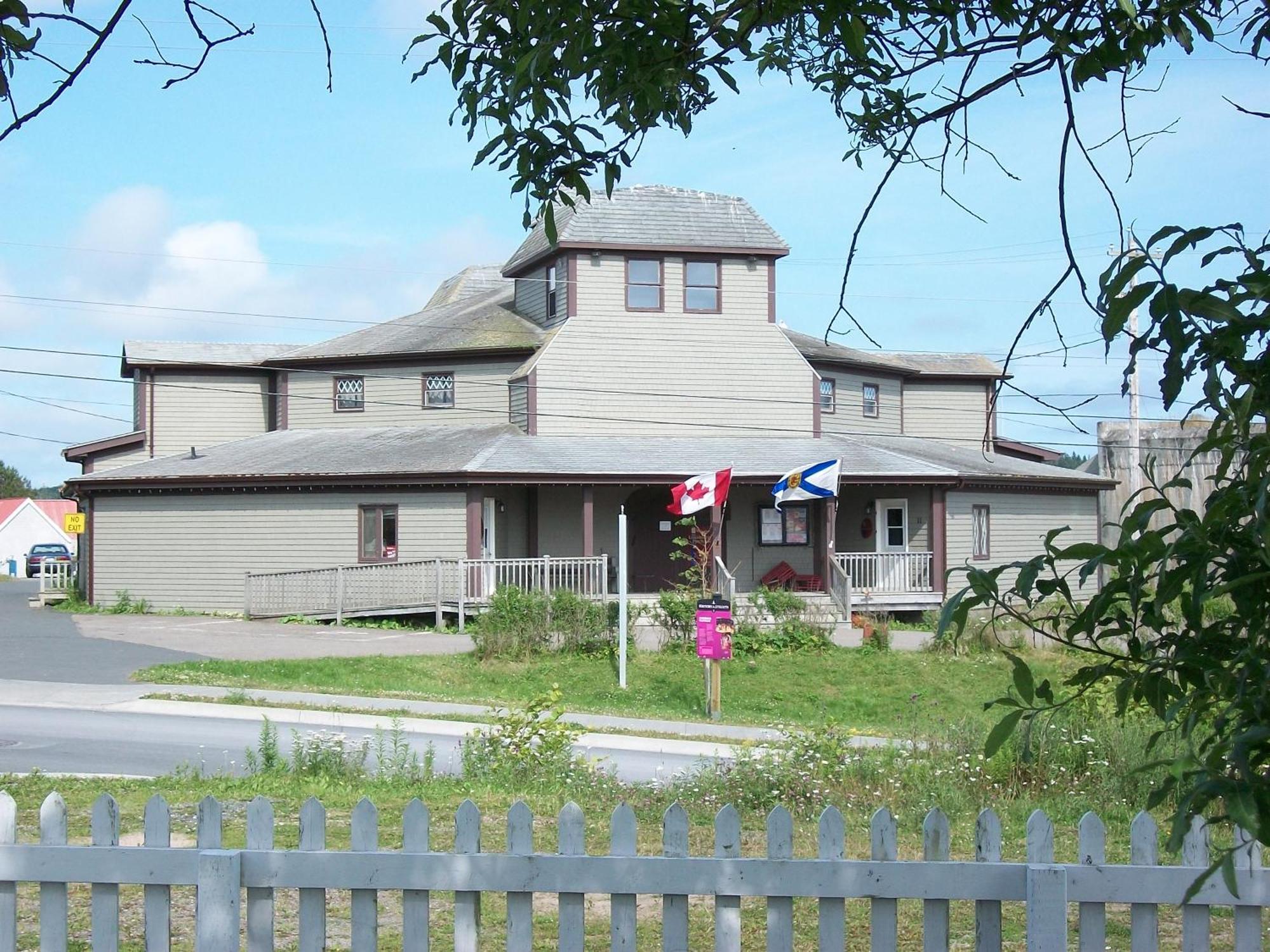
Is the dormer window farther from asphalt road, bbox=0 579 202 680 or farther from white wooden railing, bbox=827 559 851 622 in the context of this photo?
asphalt road, bbox=0 579 202 680

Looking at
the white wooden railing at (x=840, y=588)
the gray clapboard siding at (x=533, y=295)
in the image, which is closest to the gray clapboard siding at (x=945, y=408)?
the white wooden railing at (x=840, y=588)

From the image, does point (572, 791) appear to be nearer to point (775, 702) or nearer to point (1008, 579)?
point (775, 702)

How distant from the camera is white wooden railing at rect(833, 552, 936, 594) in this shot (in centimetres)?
3127

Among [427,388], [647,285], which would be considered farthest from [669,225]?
[427,388]

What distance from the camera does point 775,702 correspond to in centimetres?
2125

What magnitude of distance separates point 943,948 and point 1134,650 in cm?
203

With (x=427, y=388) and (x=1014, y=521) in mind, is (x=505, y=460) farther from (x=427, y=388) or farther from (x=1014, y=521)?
(x=1014, y=521)

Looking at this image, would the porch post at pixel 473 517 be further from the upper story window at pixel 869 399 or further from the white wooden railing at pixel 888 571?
the upper story window at pixel 869 399

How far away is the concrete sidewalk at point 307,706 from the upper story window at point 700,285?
1592 centimetres

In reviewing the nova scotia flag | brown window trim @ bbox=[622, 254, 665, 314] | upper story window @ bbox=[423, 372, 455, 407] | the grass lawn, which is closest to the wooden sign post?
the grass lawn

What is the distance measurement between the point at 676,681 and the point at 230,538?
14.4 metres

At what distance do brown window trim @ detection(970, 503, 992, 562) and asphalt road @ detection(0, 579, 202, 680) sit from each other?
20142 millimetres

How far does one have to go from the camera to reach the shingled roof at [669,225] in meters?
32.6

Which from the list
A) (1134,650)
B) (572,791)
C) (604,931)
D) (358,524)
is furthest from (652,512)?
(1134,650)
